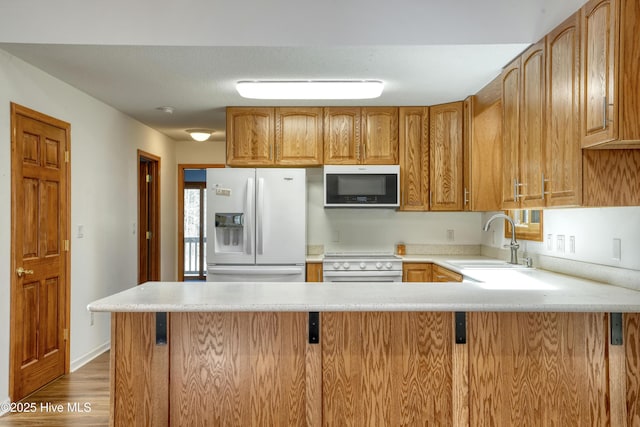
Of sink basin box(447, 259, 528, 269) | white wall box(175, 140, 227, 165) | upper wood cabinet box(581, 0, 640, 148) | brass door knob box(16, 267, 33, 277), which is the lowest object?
sink basin box(447, 259, 528, 269)

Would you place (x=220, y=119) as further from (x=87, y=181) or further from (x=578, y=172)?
(x=578, y=172)

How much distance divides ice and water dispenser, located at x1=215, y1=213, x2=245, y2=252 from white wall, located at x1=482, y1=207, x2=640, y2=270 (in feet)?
7.59

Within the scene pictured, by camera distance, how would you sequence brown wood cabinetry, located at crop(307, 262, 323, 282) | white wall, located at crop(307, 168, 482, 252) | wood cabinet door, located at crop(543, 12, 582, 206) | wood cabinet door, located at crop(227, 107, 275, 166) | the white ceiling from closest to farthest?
wood cabinet door, located at crop(543, 12, 582, 206) → the white ceiling → brown wood cabinetry, located at crop(307, 262, 323, 282) → wood cabinet door, located at crop(227, 107, 275, 166) → white wall, located at crop(307, 168, 482, 252)

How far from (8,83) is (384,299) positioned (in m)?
2.69

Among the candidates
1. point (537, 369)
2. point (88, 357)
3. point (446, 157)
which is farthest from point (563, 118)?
point (88, 357)

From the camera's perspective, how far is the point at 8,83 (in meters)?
2.93

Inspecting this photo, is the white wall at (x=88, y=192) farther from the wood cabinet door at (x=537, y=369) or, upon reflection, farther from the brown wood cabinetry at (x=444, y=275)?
the brown wood cabinetry at (x=444, y=275)

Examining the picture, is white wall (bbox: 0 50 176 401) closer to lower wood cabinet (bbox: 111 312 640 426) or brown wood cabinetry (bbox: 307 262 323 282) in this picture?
lower wood cabinet (bbox: 111 312 640 426)

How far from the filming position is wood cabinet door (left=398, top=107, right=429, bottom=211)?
421cm

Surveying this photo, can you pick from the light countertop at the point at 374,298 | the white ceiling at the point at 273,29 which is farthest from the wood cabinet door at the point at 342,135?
the light countertop at the point at 374,298

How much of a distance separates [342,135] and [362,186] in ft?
1.63

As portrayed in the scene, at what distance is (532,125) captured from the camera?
2.61 metres

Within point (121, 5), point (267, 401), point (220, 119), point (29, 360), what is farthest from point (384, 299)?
point (220, 119)

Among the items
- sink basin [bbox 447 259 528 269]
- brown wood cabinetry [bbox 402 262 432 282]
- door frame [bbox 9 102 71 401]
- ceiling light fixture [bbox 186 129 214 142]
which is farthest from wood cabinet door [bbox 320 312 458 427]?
ceiling light fixture [bbox 186 129 214 142]
